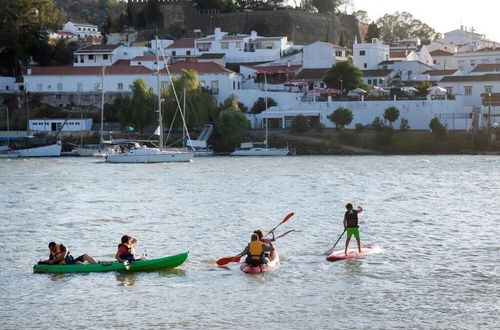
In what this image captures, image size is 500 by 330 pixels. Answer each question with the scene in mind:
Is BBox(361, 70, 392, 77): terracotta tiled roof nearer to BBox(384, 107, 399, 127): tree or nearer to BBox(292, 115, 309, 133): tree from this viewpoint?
BBox(384, 107, 399, 127): tree

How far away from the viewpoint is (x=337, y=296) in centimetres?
2164

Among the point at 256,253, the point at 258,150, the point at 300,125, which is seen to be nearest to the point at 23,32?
the point at 258,150

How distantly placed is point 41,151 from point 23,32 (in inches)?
772

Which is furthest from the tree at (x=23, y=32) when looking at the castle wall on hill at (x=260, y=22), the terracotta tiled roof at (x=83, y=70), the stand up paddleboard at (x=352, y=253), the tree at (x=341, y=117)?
the stand up paddleboard at (x=352, y=253)

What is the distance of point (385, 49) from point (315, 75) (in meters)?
9.80

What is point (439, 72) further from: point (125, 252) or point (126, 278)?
point (126, 278)

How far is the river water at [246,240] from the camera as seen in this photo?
66.6 ft

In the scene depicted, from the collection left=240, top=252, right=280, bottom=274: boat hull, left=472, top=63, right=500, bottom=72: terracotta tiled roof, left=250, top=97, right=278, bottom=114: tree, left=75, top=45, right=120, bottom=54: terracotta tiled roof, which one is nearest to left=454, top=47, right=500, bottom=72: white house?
left=472, top=63, right=500, bottom=72: terracotta tiled roof

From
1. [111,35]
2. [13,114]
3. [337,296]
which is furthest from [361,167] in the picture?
[111,35]

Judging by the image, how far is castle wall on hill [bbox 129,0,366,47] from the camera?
10531cm

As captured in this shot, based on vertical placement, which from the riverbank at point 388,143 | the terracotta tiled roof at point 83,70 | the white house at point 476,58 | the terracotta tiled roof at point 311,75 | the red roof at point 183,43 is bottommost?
the riverbank at point 388,143

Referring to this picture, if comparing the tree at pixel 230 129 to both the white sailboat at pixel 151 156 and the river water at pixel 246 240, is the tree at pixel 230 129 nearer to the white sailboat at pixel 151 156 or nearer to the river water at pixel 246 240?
the white sailboat at pixel 151 156

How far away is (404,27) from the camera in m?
133

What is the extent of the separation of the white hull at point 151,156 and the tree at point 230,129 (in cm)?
831
